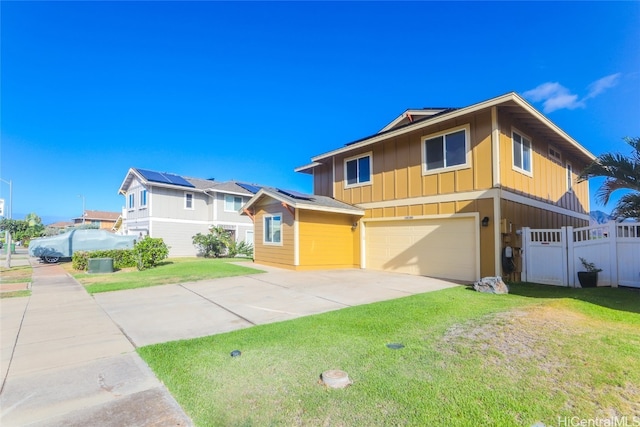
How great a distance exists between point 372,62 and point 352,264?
10.7 meters

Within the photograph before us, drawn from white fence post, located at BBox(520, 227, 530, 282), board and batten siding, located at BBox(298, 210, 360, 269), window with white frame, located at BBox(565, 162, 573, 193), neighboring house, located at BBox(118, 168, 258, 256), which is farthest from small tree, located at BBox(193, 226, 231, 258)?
window with white frame, located at BBox(565, 162, 573, 193)

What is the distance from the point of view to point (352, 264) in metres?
13.7

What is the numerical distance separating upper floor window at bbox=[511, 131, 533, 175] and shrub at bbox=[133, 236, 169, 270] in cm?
1498

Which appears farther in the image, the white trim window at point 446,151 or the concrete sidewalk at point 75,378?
the white trim window at point 446,151

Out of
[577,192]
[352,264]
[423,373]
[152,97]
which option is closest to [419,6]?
[352,264]

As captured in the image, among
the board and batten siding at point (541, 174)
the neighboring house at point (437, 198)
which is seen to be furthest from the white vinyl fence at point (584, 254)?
the board and batten siding at point (541, 174)

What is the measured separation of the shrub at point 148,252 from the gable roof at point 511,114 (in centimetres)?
867

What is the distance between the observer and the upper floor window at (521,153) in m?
10.3

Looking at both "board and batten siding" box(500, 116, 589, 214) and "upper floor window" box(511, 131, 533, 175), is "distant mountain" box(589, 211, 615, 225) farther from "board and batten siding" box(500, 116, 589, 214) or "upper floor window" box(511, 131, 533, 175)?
"upper floor window" box(511, 131, 533, 175)

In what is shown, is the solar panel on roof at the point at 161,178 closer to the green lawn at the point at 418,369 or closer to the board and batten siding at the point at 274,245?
the board and batten siding at the point at 274,245

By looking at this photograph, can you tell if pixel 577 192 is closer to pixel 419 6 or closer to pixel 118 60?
pixel 419 6

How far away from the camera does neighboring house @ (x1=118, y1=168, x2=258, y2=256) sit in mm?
22203

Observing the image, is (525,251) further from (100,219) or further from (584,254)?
(100,219)

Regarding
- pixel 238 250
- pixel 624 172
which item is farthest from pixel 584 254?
pixel 238 250
